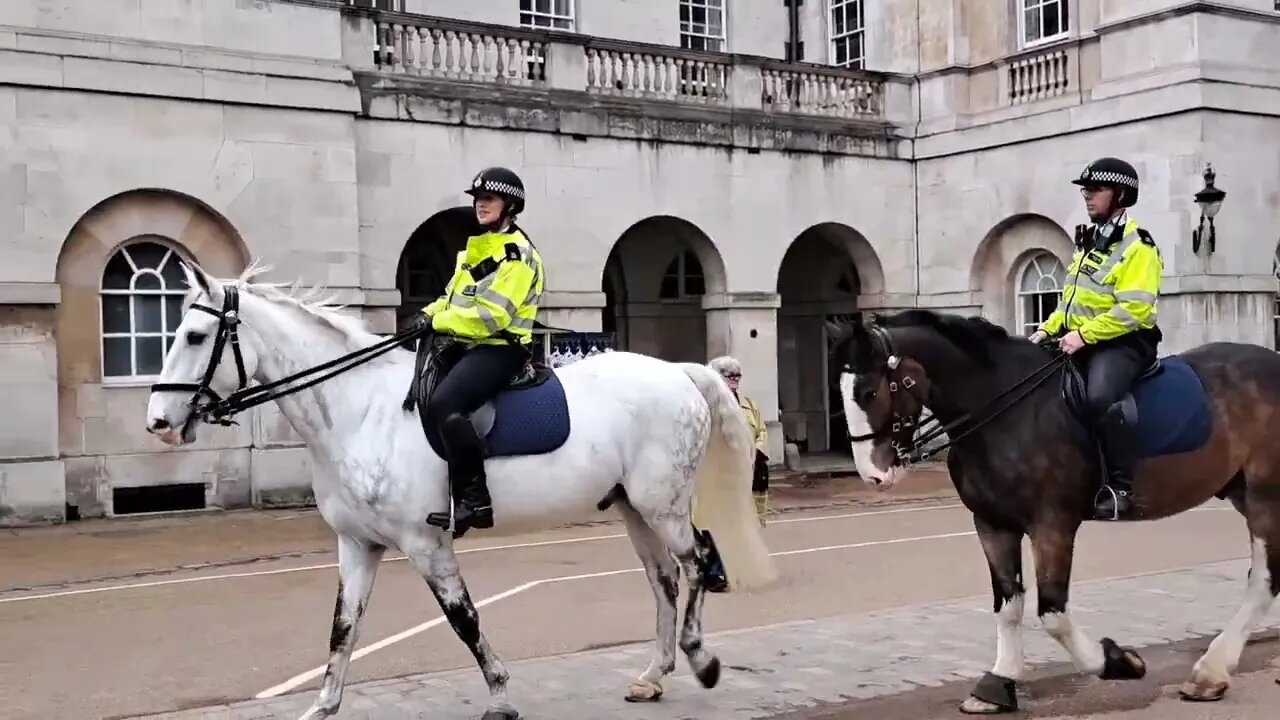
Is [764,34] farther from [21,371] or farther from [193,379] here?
[193,379]

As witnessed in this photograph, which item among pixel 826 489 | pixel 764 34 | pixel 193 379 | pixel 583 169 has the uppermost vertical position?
→ pixel 764 34

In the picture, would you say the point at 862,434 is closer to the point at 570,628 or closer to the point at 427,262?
the point at 570,628

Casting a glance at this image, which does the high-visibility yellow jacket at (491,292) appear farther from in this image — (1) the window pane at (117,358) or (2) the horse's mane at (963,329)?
(1) the window pane at (117,358)

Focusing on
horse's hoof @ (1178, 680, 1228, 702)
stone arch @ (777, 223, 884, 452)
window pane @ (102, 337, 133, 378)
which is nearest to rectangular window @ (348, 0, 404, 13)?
window pane @ (102, 337, 133, 378)

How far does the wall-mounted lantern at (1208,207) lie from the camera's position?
690 inches

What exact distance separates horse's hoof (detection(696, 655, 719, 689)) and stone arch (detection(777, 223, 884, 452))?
1790 centimetres

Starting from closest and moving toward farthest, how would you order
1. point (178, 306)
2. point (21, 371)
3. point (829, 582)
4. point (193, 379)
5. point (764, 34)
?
1. point (193, 379)
2. point (829, 582)
3. point (21, 371)
4. point (178, 306)
5. point (764, 34)

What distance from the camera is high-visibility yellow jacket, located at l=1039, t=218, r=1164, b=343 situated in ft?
20.4

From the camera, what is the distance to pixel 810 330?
25.7m

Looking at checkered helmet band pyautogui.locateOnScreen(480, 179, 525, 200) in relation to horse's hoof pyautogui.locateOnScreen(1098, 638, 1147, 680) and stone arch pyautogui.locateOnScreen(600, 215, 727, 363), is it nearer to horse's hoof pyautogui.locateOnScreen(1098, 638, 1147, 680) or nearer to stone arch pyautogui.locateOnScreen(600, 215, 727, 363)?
horse's hoof pyautogui.locateOnScreen(1098, 638, 1147, 680)

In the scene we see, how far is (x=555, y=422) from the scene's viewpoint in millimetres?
6223

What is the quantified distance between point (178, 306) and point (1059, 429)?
1314cm

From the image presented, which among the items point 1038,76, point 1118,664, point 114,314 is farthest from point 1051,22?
point 1118,664

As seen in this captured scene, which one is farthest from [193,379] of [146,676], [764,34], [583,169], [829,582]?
[764,34]
